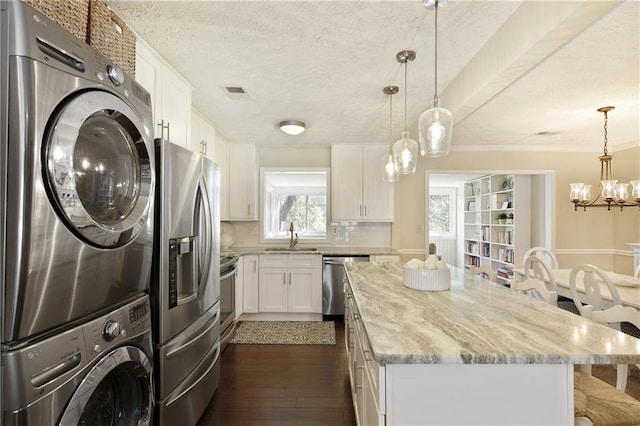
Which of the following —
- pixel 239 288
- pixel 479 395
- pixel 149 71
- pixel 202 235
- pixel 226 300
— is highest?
pixel 149 71

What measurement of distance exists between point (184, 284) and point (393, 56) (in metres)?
1.92

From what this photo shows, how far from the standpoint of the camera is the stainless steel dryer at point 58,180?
823 millimetres

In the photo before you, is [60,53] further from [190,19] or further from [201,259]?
[201,259]

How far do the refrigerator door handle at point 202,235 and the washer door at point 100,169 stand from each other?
540mm

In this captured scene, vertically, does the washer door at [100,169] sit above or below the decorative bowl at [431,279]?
above

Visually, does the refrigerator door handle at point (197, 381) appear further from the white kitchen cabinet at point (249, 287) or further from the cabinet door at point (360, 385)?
the white kitchen cabinet at point (249, 287)

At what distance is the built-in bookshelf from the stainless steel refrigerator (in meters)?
5.18

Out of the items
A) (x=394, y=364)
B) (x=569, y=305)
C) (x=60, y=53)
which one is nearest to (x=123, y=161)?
(x=60, y=53)

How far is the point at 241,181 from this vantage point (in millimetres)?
4344

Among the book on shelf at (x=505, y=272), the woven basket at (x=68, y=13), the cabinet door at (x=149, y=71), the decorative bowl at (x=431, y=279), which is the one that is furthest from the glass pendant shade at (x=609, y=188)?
the woven basket at (x=68, y=13)

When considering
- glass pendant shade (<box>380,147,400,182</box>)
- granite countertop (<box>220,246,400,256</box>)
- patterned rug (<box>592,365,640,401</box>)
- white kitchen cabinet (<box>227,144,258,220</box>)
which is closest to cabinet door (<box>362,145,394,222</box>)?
granite countertop (<box>220,246,400,256</box>)

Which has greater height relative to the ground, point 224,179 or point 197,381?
point 224,179

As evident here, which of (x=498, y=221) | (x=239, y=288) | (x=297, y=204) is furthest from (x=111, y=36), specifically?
(x=498, y=221)

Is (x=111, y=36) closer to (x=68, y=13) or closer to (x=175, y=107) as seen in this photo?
(x=68, y=13)
